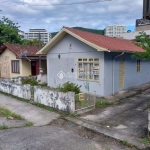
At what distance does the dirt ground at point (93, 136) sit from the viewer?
4342mm

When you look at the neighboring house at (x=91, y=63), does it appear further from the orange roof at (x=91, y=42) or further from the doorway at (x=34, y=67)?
the doorway at (x=34, y=67)

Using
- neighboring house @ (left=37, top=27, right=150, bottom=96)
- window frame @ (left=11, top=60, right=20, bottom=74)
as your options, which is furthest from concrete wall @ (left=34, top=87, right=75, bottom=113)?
window frame @ (left=11, top=60, right=20, bottom=74)

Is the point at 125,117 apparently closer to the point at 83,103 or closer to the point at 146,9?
the point at 83,103

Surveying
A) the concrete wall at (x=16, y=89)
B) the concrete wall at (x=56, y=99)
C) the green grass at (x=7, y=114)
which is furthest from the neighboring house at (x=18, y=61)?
the green grass at (x=7, y=114)

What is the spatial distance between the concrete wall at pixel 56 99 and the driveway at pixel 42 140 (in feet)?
4.82

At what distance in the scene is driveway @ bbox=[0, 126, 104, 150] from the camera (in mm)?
4273

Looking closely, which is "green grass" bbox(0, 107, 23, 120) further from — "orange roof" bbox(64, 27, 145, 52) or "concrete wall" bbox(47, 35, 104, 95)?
"orange roof" bbox(64, 27, 145, 52)

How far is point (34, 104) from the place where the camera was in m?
8.41

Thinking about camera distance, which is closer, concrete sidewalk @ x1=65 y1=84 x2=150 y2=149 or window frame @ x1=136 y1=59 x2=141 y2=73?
concrete sidewalk @ x1=65 y1=84 x2=150 y2=149

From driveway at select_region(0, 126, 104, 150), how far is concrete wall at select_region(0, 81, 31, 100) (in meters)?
3.95

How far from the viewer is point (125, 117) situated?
642cm

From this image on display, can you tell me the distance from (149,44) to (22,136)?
Result: 6.44 metres

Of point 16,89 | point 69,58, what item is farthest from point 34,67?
point 16,89

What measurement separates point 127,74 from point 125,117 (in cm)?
580
